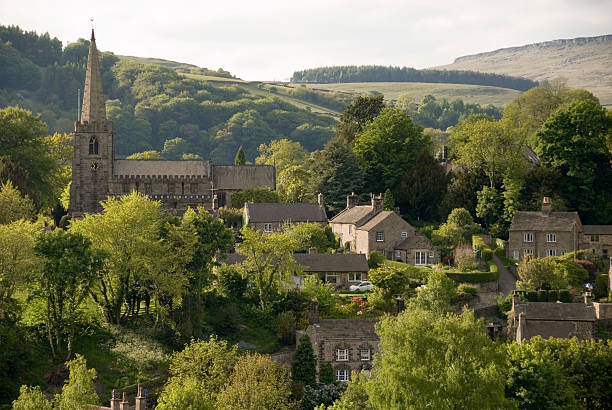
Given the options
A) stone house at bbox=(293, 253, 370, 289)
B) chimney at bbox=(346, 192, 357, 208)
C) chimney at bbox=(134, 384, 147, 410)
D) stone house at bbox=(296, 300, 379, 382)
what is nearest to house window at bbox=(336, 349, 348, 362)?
stone house at bbox=(296, 300, 379, 382)

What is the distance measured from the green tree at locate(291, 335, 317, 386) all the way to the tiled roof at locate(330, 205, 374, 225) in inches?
994

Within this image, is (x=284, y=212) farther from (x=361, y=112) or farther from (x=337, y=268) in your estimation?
(x=361, y=112)

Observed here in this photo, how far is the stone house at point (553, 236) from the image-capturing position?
8301 centimetres

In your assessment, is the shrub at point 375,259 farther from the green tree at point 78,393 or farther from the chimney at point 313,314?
the green tree at point 78,393

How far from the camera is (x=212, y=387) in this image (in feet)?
181

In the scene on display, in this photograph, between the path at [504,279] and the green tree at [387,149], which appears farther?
the green tree at [387,149]

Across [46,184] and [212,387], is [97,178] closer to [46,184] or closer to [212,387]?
[46,184]

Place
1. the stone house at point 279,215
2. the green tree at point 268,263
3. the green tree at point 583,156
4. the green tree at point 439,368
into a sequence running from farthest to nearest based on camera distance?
the stone house at point 279,215 → the green tree at point 583,156 → the green tree at point 268,263 → the green tree at point 439,368

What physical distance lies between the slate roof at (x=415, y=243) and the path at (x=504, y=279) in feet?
21.0

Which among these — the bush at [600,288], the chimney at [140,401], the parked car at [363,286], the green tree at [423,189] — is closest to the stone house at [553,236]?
the bush at [600,288]

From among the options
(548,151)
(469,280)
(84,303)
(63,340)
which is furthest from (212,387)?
(548,151)

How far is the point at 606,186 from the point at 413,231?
21849 mm

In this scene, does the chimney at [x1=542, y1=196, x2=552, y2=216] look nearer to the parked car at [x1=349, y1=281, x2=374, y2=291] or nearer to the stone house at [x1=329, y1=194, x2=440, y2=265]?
the stone house at [x1=329, y1=194, x2=440, y2=265]

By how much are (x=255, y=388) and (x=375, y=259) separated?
3023 centimetres
